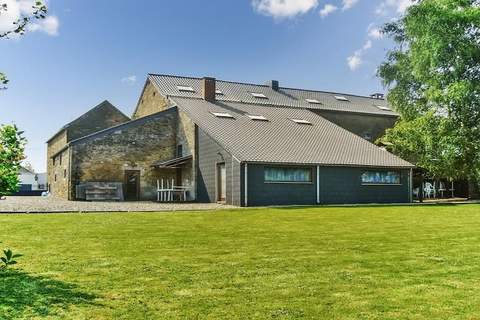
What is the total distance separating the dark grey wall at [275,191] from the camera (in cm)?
2404

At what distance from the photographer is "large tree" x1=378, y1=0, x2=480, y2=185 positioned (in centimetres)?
2828

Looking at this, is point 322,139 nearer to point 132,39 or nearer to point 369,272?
point 132,39

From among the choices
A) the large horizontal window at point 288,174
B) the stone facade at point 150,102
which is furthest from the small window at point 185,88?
the large horizontal window at point 288,174

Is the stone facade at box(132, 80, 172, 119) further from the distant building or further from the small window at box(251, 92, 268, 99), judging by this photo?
the distant building

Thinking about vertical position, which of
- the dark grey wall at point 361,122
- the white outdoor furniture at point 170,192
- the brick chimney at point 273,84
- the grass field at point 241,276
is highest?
the brick chimney at point 273,84

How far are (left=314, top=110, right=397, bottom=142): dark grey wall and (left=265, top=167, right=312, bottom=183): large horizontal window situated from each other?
1487cm

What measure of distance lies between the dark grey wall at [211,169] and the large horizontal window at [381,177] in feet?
27.0

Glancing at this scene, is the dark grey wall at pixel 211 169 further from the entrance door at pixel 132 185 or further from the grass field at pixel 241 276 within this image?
the grass field at pixel 241 276

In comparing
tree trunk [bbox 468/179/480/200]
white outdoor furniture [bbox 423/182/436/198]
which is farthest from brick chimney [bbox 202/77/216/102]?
tree trunk [bbox 468/179/480/200]

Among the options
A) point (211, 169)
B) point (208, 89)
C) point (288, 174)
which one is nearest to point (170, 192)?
point (211, 169)

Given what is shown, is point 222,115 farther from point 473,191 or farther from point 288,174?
point 473,191

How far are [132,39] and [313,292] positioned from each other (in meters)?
20.1

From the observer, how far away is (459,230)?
1148cm

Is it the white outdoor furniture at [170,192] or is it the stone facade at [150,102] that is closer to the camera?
the white outdoor furniture at [170,192]
